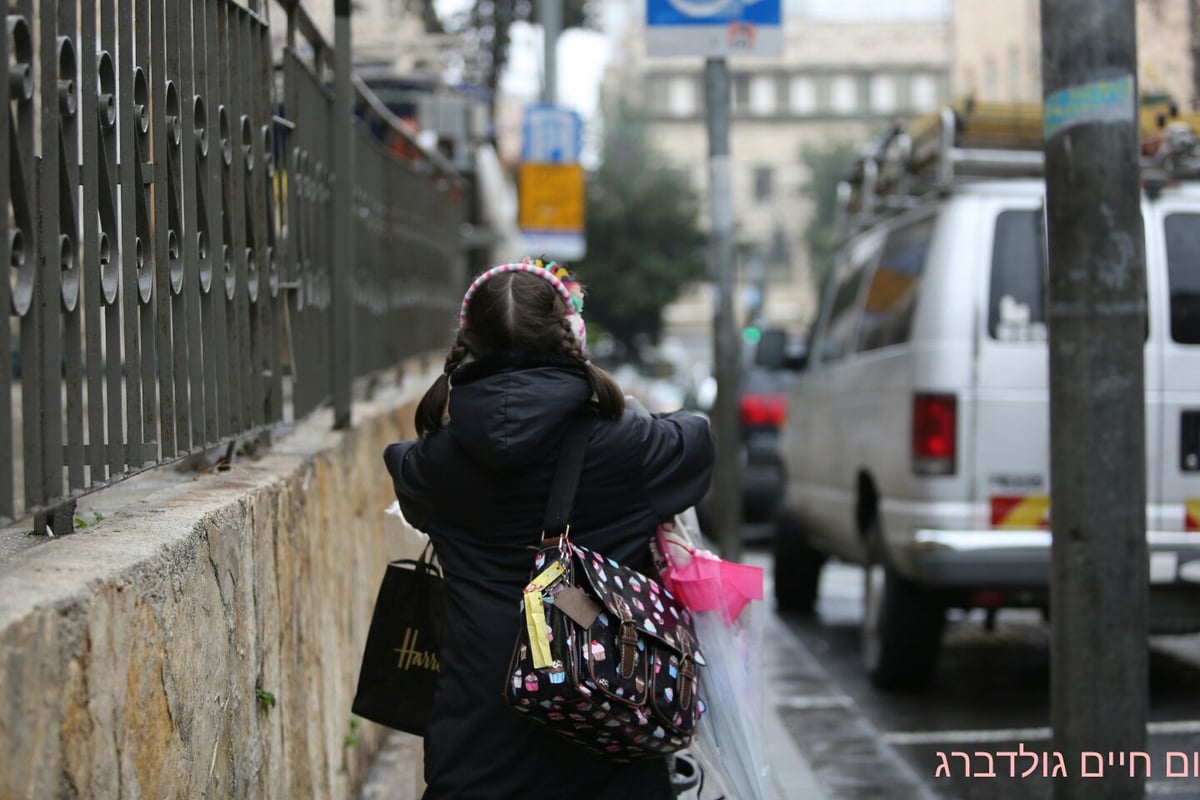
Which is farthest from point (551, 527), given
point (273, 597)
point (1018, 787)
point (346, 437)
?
point (1018, 787)

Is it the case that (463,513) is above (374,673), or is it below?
above

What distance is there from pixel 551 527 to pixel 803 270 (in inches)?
2652

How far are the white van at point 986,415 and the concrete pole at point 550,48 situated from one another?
9.61 m

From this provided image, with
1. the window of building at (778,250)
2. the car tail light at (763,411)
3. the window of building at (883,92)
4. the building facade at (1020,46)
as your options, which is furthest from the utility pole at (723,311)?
the window of building at (883,92)

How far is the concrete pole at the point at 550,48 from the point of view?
53.6 ft

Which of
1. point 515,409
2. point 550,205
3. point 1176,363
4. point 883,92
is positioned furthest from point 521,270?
point 883,92

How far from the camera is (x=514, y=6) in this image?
23.1m

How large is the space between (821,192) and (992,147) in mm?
60231

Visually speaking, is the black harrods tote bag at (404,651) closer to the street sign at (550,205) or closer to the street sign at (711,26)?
the street sign at (711,26)

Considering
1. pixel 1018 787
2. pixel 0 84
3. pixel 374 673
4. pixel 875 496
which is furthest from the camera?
pixel 875 496

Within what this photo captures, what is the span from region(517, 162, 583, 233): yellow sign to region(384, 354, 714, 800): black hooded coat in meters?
12.7

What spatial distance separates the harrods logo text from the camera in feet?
10.7

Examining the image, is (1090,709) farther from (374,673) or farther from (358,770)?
(358,770)

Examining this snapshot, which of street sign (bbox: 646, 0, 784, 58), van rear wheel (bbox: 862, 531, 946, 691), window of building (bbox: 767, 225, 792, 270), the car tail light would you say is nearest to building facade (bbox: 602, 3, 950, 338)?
window of building (bbox: 767, 225, 792, 270)
